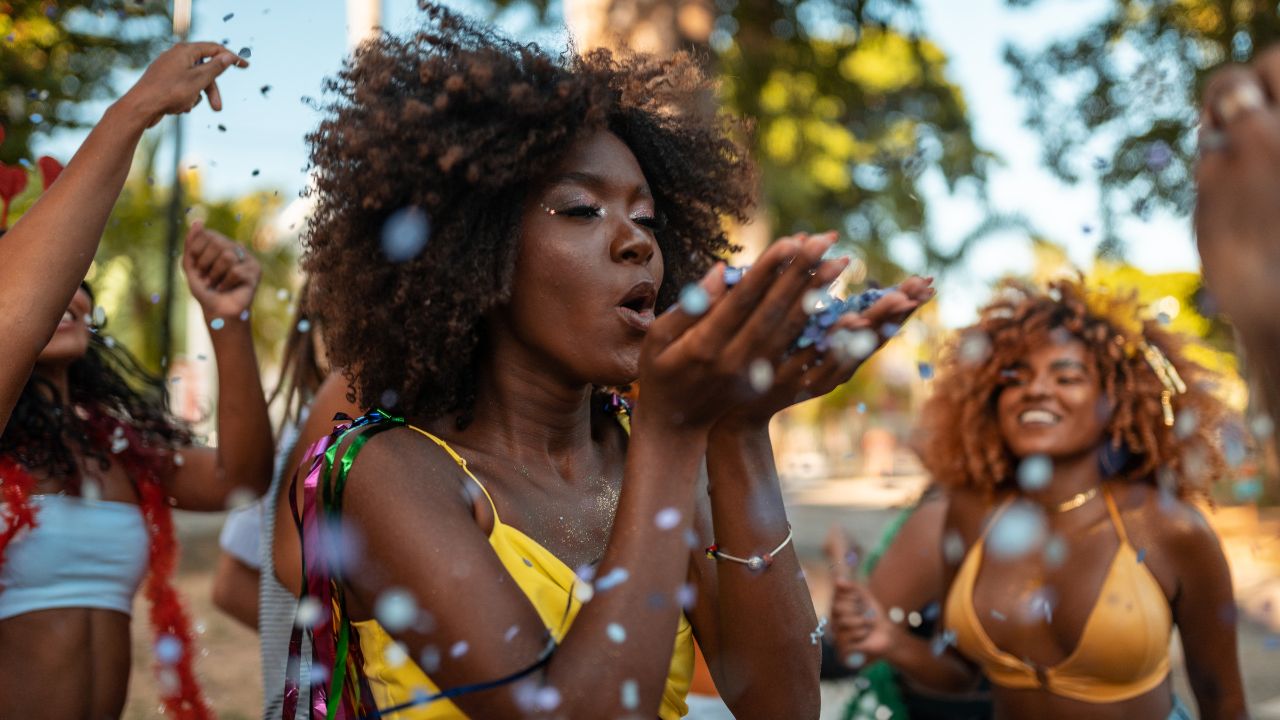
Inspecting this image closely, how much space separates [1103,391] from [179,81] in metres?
2.89

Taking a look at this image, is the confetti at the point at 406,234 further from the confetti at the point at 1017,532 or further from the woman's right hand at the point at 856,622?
the confetti at the point at 1017,532

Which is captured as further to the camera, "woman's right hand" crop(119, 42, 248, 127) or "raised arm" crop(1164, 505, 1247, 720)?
"raised arm" crop(1164, 505, 1247, 720)

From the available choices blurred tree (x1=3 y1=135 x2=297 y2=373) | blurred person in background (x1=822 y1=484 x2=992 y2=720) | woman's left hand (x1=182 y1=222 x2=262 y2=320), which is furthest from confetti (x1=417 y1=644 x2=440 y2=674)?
blurred tree (x1=3 y1=135 x2=297 y2=373)

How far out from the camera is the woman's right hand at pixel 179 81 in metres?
2.07

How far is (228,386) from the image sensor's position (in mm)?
2961

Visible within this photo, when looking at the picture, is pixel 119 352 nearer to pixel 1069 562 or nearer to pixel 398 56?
pixel 398 56

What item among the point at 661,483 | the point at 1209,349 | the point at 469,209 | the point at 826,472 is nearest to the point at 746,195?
the point at 469,209

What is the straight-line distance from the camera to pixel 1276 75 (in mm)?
1166

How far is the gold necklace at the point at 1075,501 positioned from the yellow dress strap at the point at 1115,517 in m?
0.03

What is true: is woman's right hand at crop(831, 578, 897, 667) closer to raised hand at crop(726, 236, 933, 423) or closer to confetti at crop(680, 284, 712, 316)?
raised hand at crop(726, 236, 933, 423)

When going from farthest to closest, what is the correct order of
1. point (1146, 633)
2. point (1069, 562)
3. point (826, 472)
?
1. point (826, 472)
2. point (1069, 562)
3. point (1146, 633)

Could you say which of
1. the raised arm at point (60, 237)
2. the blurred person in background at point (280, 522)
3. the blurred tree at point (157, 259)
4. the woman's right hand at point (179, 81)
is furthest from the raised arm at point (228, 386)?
the blurred tree at point (157, 259)

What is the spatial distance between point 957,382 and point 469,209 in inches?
101

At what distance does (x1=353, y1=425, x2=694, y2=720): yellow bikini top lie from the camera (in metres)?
1.62
